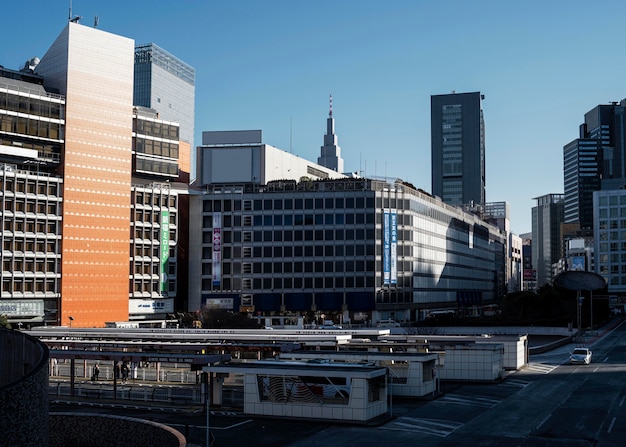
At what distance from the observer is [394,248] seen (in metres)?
153

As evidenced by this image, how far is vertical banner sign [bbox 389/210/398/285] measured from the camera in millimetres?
152000

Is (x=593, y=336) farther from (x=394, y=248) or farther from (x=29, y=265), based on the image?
(x=29, y=265)

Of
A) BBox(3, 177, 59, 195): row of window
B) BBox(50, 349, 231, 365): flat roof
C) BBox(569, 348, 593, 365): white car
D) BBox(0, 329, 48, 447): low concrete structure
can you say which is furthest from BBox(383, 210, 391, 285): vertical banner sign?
BBox(0, 329, 48, 447): low concrete structure

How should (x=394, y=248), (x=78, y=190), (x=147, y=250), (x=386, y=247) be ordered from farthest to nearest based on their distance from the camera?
1. (x=394, y=248)
2. (x=386, y=247)
3. (x=147, y=250)
4. (x=78, y=190)

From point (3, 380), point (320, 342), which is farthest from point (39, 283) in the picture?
point (3, 380)

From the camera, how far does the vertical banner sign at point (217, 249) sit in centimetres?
15288

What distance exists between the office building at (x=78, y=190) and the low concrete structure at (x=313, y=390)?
3275 inches

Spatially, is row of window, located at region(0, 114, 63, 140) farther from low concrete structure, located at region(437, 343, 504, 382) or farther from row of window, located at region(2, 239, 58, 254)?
low concrete structure, located at region(437, 343, 504, 382)

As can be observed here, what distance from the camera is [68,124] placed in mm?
128000

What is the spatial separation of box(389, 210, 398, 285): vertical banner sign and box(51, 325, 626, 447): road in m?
87.3

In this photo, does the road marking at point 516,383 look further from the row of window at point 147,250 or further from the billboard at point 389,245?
the row of window at point 147,250

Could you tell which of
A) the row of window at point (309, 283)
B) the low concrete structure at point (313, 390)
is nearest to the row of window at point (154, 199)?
the row of window at point (309, 283)

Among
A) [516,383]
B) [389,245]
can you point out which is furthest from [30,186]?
[516,383]

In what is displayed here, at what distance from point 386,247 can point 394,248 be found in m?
2.15
